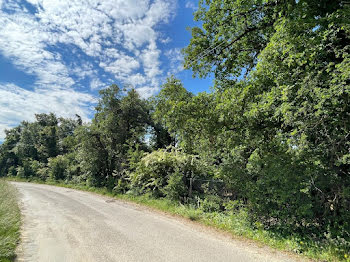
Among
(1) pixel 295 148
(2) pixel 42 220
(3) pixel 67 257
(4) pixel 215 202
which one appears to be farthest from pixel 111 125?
(1) pixel 295 148

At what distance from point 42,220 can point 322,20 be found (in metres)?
10.1

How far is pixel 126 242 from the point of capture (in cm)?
466

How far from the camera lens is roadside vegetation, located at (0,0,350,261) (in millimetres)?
4215

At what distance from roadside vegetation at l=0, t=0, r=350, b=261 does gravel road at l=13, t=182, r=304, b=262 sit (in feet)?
2.73

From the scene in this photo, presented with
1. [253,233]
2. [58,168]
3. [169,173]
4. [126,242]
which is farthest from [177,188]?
[58,168]

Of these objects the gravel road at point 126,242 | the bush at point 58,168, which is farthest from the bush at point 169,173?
the bush at point 58,168

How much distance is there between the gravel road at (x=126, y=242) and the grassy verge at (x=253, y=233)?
0.39 metres

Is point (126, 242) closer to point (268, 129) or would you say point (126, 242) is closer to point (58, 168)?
point (268, 129)

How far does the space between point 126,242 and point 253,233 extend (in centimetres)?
342

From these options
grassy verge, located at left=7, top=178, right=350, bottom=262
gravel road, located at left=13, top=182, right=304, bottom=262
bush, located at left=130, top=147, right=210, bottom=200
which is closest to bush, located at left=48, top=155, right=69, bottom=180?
bush, located at left=130, top=147, right=210, bottom=200

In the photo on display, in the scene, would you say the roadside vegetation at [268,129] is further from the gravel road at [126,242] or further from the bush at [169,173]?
the gravel road at [126,242]

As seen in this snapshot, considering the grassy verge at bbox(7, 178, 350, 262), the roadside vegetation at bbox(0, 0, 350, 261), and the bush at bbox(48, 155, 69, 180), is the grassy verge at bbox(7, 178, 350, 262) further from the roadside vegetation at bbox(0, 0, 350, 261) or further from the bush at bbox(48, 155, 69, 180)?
the bush at bbox(48, 155, 69, 180)

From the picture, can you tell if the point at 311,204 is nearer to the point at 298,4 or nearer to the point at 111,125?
the point at 298,4

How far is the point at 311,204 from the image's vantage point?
14.7 feet
